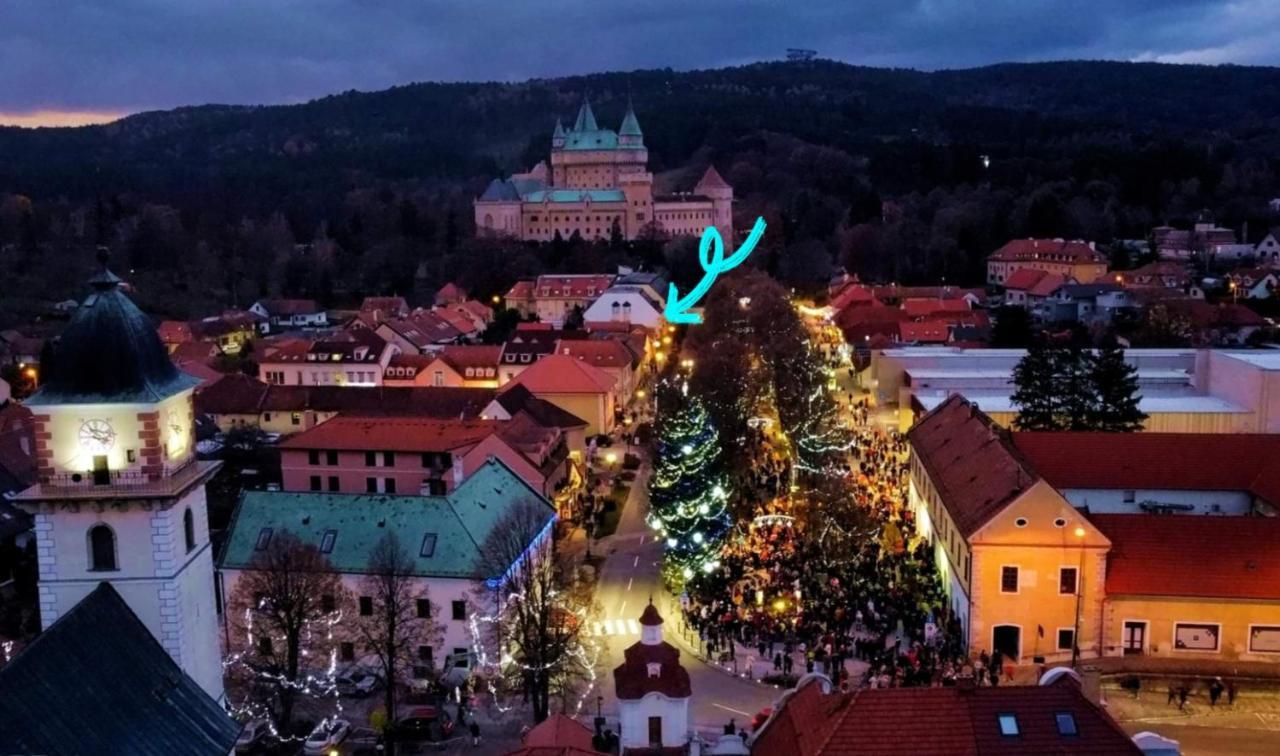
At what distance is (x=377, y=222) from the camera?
158 metres

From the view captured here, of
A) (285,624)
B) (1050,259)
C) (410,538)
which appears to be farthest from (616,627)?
(1050,259)

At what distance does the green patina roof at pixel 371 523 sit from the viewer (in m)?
31.5

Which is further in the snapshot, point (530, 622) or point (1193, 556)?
point (1193, 556)

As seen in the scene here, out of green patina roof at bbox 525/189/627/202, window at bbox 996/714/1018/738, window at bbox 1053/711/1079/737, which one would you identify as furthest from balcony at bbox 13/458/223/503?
green patina roof at bbox 525/189/627/202

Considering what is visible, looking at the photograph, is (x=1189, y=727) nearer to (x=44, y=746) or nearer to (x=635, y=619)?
(x=635, y=619)

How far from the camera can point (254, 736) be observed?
88.4 feet

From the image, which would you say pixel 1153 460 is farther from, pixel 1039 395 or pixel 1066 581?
pixel 1066 581

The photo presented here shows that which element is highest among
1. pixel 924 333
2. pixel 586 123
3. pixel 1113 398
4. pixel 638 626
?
pixel 586 123

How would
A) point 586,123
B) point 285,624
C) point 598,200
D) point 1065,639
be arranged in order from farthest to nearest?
1. point 586,123
2. point 598,200
3. point 1065,639
4. point 285,624

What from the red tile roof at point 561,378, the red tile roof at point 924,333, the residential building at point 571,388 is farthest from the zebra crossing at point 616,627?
the red tile roof at point 924,333

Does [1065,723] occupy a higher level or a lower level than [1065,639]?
higher

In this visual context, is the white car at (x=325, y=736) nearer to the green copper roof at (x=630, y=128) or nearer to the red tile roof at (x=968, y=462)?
the red tile roof at (x=968, y=462)

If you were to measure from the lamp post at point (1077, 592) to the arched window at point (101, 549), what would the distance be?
24.3 meters

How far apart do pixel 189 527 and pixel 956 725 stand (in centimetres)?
1446
